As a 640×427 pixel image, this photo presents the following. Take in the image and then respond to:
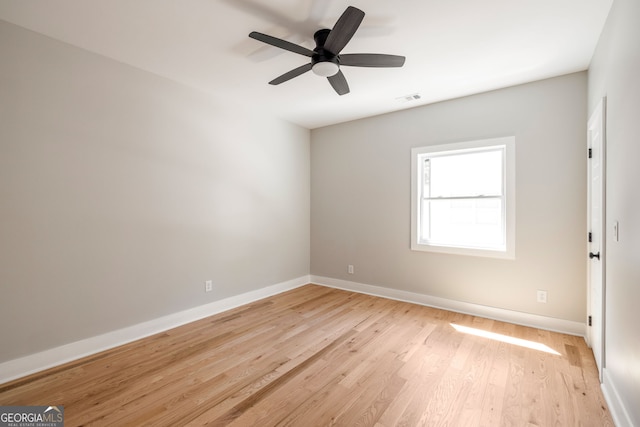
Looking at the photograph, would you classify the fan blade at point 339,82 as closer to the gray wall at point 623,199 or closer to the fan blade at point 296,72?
the fan blade at point 296,72

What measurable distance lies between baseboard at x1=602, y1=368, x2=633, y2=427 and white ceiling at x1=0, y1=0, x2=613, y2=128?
2.59 m

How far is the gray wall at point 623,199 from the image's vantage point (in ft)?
4.82

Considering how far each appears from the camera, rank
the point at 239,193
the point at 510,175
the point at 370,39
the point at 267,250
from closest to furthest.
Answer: the point at 370,39, the point at 510,175, the point at 239,193, the point at 267,250

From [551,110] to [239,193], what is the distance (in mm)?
3796

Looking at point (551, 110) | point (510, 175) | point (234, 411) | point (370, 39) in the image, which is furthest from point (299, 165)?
point (234, 411)

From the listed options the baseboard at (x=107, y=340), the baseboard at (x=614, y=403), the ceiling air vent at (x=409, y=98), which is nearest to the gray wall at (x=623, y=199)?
the baseboard at (x=614, y=403)

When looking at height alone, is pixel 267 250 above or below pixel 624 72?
below

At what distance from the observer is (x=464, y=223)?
3703 mm

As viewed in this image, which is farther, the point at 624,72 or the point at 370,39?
the point at 370,39

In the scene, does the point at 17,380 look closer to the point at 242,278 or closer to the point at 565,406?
the point at 242,278

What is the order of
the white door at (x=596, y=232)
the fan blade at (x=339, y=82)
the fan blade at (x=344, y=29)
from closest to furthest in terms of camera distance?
the fan blade at (x=344, y=29) < the white door at (x=596, y=232) < the fan blade at (x=339, y=82)

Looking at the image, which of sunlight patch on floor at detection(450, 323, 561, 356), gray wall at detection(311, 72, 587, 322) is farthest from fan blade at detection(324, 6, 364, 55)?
sunlight patch on floor at detection(450, 323, 561, 356)

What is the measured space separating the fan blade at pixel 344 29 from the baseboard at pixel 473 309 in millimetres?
3241

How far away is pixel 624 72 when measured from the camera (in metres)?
1.67
